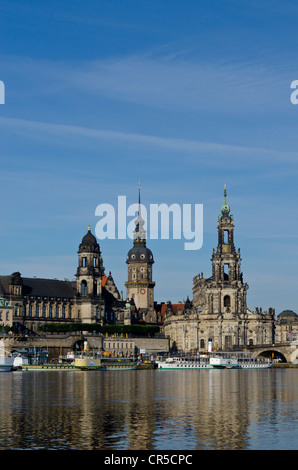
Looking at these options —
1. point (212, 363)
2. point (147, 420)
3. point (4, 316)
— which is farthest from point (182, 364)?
point (147, 420)

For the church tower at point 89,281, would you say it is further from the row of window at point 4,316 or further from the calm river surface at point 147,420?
the calm river surface at point 147,420

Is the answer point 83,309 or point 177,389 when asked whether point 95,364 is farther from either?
point 177,389

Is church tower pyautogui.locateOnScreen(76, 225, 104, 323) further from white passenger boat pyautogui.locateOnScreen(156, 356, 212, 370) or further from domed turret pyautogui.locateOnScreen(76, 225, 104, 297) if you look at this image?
white passenger boat pyautogui.locateOnScreen(156, 356, 212, 370)

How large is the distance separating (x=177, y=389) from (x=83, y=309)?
110 meters

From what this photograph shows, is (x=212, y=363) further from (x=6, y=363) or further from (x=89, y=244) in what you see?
(x=89, y=244)

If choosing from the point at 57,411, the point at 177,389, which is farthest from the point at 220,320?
the point at 57,411

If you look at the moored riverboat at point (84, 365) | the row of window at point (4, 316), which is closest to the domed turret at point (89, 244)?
the row of window at point (4, 316)

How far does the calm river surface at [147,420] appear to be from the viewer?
137 feet

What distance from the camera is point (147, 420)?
2030 inches
